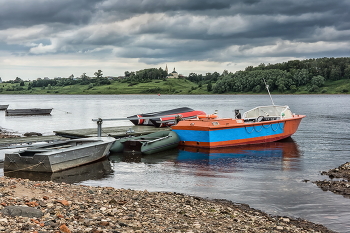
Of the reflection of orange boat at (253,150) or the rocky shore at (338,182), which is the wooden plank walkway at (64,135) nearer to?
the reflection of orange boat at (253,150)

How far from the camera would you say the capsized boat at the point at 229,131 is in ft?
78.7

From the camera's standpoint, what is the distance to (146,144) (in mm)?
22312

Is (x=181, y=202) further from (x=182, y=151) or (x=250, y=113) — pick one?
(x=250, y=113)

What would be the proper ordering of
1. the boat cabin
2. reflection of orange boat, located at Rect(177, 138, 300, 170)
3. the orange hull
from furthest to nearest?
the boat cabin, the orange hull, reflection of orange boat, located at Rect(177, 138, 300, 170)

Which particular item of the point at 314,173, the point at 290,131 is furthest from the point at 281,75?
the point at 314,173

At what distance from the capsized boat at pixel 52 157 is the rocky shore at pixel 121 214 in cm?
571

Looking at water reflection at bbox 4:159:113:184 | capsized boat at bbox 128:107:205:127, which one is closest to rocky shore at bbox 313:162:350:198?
water reflection at bbox 4:159:113:184

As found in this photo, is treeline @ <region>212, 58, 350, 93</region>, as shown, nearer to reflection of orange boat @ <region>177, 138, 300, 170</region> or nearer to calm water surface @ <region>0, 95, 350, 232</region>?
reflection of orange boat @ <region>177, 138, 300, 170</region>

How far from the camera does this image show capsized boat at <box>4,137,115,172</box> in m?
16.6

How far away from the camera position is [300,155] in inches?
897

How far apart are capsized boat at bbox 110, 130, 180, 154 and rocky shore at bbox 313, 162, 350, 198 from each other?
971 centimetres

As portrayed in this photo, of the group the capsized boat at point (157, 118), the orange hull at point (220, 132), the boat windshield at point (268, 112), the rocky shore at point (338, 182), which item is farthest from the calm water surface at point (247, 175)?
the capsized boat at point (157, 118)

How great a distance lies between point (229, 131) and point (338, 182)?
35.9 feet

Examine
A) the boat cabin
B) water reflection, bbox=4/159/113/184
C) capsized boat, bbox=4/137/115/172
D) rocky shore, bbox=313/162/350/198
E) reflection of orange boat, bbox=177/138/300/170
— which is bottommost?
reflection of orange boat, bbox=177/138/300/170
